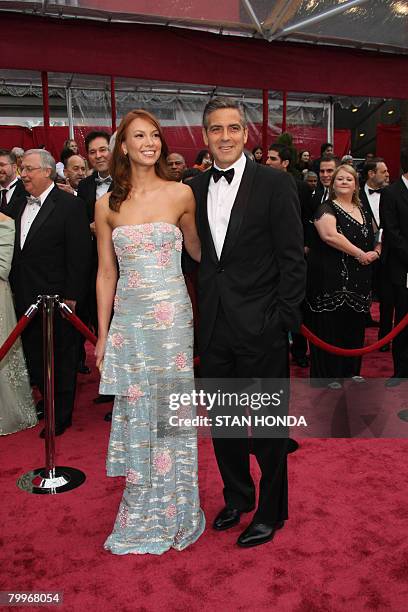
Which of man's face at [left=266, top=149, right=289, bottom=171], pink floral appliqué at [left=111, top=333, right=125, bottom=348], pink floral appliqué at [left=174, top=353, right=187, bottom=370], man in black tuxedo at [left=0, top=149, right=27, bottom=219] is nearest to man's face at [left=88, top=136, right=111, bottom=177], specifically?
man in black tuxedo at [left=0, top=149, right=27, bottom=219]

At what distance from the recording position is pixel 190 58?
4520 millimetres

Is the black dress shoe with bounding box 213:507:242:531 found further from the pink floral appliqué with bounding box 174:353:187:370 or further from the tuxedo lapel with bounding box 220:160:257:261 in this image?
the tuxedo lapel with bounding box 220:160:257:261

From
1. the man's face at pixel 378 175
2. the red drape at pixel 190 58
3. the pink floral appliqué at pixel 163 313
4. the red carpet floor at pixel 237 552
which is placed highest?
the red drape at pixel 190 58

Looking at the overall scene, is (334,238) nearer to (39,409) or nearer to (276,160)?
(276,160)

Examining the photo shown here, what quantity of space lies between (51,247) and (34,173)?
0.49m

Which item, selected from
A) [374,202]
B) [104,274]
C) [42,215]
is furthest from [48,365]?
[374,202]

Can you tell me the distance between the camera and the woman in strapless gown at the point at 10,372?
4.34 m

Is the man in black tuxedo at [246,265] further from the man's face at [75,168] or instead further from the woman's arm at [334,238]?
the man's face at [75,168]

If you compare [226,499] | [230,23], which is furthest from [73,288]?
[230,23]

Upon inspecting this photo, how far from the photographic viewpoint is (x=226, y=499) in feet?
10.1

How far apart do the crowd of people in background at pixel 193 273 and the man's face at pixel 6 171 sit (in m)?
0.01

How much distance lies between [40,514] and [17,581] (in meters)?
0.63

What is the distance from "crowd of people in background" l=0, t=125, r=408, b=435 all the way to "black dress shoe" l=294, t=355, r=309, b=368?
2.10 feet

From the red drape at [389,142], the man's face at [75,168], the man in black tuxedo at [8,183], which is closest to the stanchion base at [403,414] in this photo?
the man in black tuxedo at [8,183]
